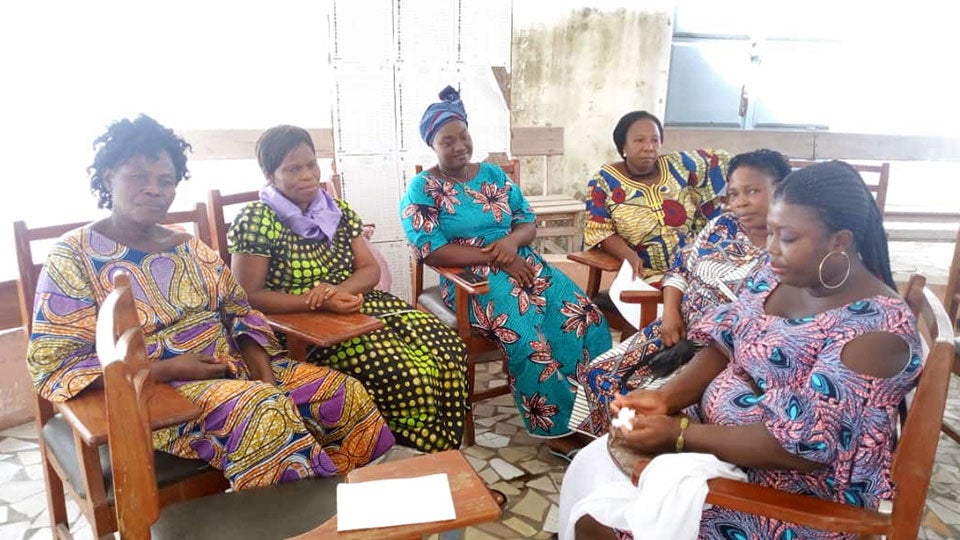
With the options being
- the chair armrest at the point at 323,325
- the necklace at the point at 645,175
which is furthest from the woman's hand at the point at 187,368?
the necklace at the point at 645,175

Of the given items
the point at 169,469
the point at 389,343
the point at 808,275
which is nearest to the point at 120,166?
the point at 169,469

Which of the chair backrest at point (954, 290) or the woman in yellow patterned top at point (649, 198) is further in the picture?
the woman in yellow patterned top at point (649, 198)

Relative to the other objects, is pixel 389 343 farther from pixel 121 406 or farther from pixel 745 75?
pixel 745 75

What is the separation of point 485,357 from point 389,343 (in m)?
0.59

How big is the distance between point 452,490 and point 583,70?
3804 millimetres

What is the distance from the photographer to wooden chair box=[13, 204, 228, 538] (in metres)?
1.44

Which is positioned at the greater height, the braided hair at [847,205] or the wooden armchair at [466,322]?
the braided hair at [847,205]

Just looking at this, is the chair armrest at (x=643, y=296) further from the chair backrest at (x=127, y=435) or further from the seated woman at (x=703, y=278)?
the chair backrest at (x=127, y=435)

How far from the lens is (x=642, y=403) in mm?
1549

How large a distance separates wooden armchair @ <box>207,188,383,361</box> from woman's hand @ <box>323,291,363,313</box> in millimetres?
20

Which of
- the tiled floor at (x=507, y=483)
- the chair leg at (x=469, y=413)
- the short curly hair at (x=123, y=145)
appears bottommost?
the tiled floor at (x=507, y=483)

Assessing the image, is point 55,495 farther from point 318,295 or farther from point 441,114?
point 441,114

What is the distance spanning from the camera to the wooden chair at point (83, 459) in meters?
1.44

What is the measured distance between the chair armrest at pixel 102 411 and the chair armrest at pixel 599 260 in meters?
1.72
